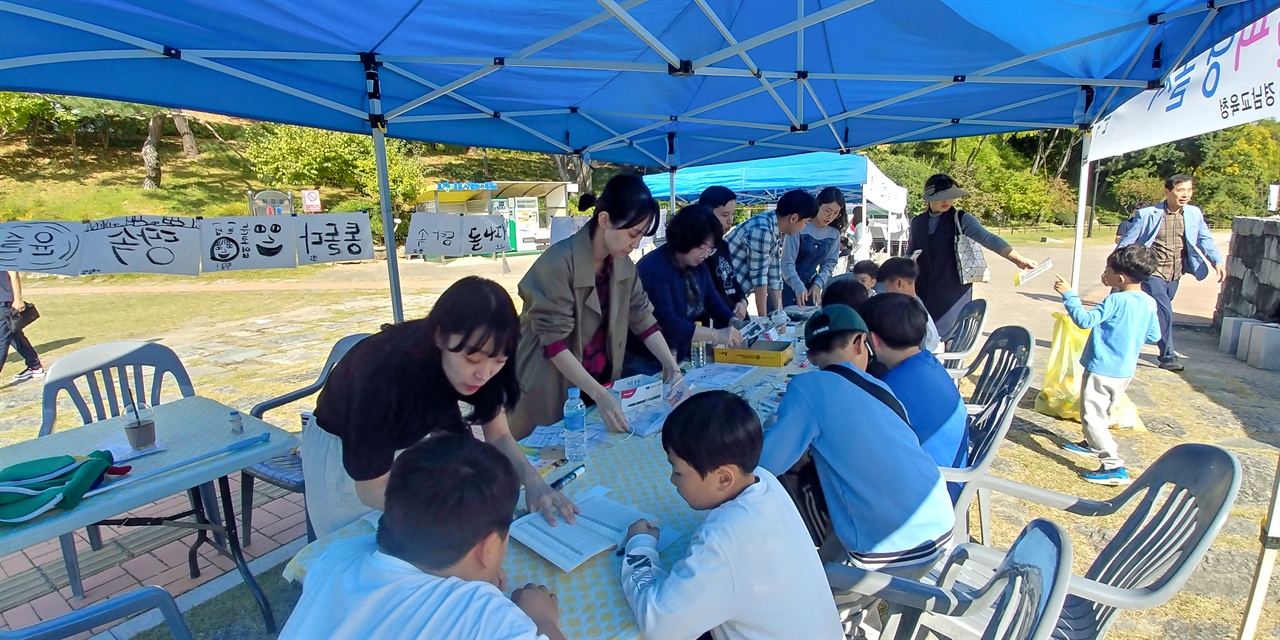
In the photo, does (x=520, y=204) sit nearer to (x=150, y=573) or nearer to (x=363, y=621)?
(x=150, y=573)

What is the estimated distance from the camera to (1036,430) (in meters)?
4.29

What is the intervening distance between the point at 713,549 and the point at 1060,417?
4.49 meters

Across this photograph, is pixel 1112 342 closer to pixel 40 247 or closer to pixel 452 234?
pixel 452 234

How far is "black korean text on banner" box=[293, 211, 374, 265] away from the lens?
142 inches

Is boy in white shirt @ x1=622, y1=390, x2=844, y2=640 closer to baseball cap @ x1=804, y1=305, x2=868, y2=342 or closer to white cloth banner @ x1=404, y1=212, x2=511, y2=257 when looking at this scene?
baseball cap @ x1=804, y1=305, x2=868, y2=342

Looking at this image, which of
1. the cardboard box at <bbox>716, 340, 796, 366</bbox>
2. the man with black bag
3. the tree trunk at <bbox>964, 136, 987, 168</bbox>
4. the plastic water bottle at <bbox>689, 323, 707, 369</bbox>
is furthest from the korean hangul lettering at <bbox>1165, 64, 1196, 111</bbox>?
the tree trunk at <bbox>964, 136, 987, 168</bbox>

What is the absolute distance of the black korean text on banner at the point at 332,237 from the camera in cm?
362

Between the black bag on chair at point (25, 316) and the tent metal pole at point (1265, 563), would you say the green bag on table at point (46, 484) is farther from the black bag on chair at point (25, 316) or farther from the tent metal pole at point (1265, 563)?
the black bag on chair at point (25, 316)

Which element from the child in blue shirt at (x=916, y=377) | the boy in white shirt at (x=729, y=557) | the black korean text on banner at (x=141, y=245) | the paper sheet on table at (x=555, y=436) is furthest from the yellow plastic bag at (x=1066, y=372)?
the black korean text on banner at (x=141, y=245)

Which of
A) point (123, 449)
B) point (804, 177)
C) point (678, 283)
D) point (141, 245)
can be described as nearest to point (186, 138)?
point (804, 177)

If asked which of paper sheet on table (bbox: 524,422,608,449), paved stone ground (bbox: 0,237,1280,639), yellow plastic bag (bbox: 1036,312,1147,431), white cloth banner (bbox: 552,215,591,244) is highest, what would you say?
white cloth banner (bbox: 552,215,591,244)

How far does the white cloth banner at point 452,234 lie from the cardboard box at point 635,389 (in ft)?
7.93

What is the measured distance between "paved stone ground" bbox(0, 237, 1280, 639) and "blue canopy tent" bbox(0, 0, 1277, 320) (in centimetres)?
184

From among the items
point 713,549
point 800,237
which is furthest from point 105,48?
point 800,237
